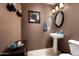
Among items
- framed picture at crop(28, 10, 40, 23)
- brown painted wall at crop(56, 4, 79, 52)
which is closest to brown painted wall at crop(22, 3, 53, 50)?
framed picture at crop(28, 10, 40, 23)

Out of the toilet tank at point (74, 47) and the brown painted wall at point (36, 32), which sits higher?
the brown painted wall at point (36, 32)

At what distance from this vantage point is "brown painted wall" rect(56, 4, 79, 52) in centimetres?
136

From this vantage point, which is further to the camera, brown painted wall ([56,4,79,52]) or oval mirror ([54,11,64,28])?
oval mirror ([54,11,64,28])

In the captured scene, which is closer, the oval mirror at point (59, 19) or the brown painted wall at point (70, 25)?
the brown painted wall at point (70, 25)

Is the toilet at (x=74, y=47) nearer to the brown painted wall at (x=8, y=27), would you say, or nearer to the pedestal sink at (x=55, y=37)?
the pedestal sink at (x=55, y=37)

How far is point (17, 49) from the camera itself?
145cm

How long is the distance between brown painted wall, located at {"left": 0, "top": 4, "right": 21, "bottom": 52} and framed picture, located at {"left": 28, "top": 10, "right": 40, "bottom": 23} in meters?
0.15

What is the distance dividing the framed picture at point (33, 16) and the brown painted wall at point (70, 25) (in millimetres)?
363

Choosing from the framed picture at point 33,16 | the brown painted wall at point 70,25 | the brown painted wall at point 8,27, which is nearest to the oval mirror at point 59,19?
the brown painted wall at point 70,25

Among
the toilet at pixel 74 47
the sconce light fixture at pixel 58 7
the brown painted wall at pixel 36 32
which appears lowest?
the toilet at pixel 74 47

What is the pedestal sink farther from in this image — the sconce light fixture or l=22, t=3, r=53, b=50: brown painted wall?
the sconce light fixture

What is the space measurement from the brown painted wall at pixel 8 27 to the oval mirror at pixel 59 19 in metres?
0.52

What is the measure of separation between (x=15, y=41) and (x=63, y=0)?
2.67 ft

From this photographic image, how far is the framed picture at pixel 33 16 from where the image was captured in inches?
56.4
